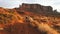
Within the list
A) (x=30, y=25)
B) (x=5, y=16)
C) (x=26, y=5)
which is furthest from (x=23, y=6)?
(x=30, y=25)

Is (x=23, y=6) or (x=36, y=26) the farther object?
(x=23, y=6)

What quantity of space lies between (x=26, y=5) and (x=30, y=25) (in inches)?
2456

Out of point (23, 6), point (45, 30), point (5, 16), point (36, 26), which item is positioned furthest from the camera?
point (23, 6)

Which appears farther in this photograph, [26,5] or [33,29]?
[26,5]

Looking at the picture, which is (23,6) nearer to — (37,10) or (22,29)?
(37,10)

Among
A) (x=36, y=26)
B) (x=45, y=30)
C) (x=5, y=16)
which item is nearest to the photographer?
(x=45, y=30)

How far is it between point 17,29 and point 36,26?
80.3 inches

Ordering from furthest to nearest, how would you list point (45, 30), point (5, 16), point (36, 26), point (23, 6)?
point (23, 6)
point (5, 16)
point (36, 26)
point (45, 30)

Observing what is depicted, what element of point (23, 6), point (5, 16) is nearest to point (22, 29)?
point (5, 16)

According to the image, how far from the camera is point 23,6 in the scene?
80000 millimetres

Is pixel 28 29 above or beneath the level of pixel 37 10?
above

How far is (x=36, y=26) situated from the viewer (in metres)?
20.0

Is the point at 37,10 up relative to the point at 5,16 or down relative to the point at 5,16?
down

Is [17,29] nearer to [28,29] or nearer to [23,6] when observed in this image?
[28,29]
